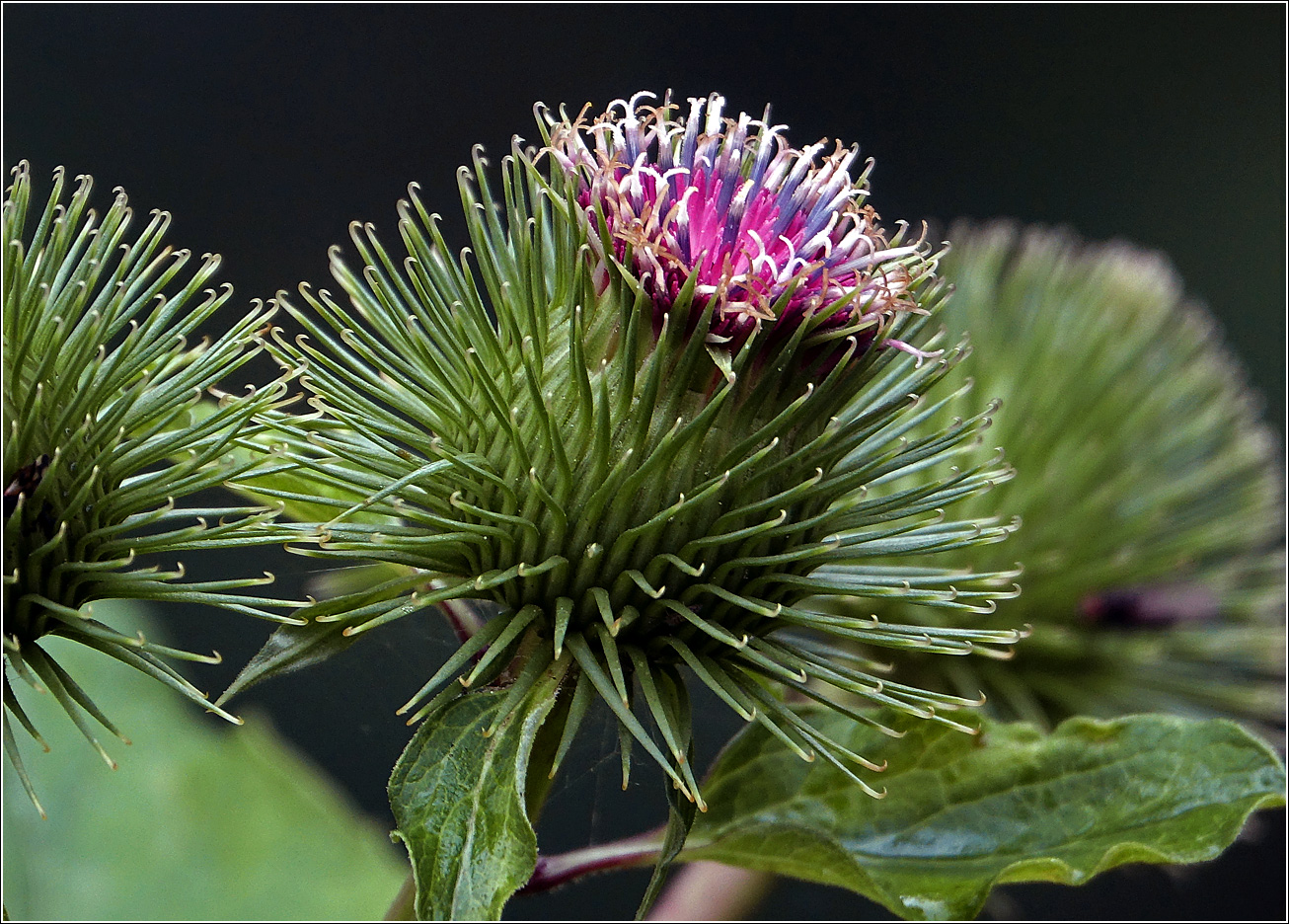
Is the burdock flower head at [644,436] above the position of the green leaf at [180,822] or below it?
above

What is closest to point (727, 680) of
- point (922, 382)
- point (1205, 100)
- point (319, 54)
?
point (922, 382)

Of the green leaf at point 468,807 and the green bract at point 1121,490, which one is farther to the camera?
the green bract at point 1121,490

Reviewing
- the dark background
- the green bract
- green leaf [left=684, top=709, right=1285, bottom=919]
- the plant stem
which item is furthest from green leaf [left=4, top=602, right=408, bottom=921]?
the green bract

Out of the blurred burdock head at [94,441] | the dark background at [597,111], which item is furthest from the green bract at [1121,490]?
the blurred burdock head at [94,441]

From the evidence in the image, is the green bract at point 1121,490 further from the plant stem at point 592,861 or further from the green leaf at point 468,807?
the green leaf at point 468,807

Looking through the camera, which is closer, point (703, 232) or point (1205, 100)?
point (703, 232)

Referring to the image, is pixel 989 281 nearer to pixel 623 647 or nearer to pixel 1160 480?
pixel 1160 480
